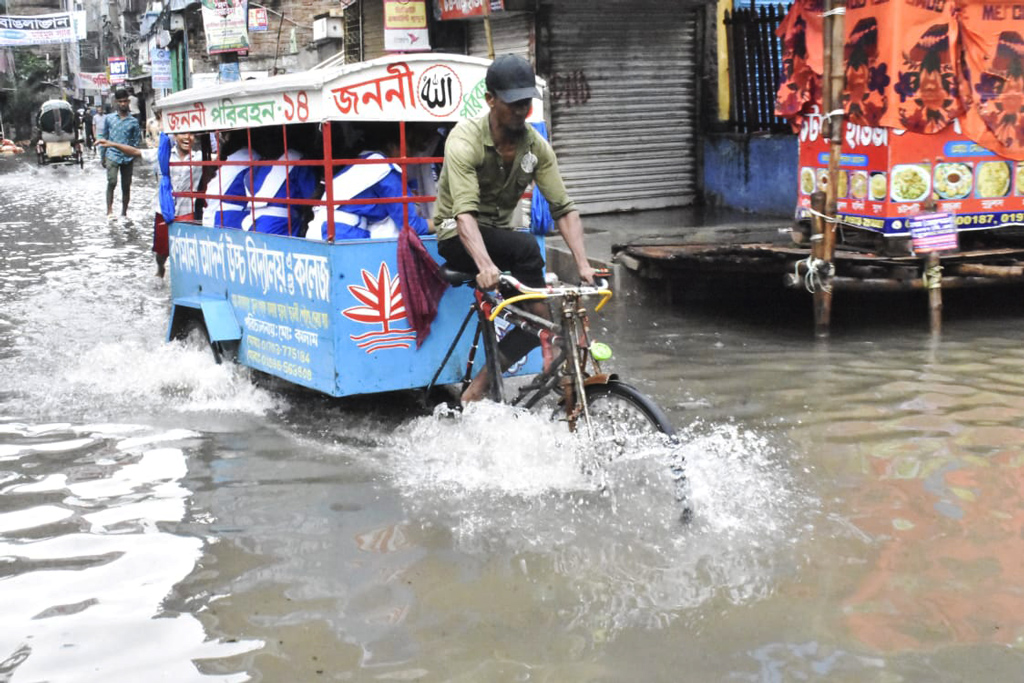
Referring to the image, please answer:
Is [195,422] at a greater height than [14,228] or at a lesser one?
lesser

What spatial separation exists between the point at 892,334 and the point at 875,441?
273cm

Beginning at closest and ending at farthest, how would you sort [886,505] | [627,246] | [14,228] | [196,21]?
→ [886,505]
[627,246]
[14,228]
[196,21]

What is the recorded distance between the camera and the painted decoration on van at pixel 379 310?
5.29 meters

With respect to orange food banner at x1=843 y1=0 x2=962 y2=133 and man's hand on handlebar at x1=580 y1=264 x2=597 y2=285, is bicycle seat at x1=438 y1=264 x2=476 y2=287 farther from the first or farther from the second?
orange food banner at x1=843 y1=0 x2=962 y2=133

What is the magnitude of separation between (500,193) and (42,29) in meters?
37.2

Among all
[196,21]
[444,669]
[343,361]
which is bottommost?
[444,669]

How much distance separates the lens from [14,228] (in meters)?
15.3

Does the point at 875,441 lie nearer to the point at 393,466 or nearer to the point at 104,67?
the point at 393,466

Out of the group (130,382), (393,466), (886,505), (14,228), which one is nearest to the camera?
(886,505)

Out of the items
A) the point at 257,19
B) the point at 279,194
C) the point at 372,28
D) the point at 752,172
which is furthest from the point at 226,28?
the point at 279,194

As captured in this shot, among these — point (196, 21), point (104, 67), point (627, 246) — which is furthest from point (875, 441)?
point (104, 67)

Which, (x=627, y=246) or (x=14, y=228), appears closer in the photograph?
Answer: (x=627, y=246)

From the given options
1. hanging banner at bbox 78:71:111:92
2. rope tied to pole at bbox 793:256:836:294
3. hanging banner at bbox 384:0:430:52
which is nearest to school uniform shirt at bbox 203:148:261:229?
rope tied to pole at bbox 793:256:836:294

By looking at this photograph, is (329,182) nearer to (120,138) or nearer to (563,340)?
(563,340)
